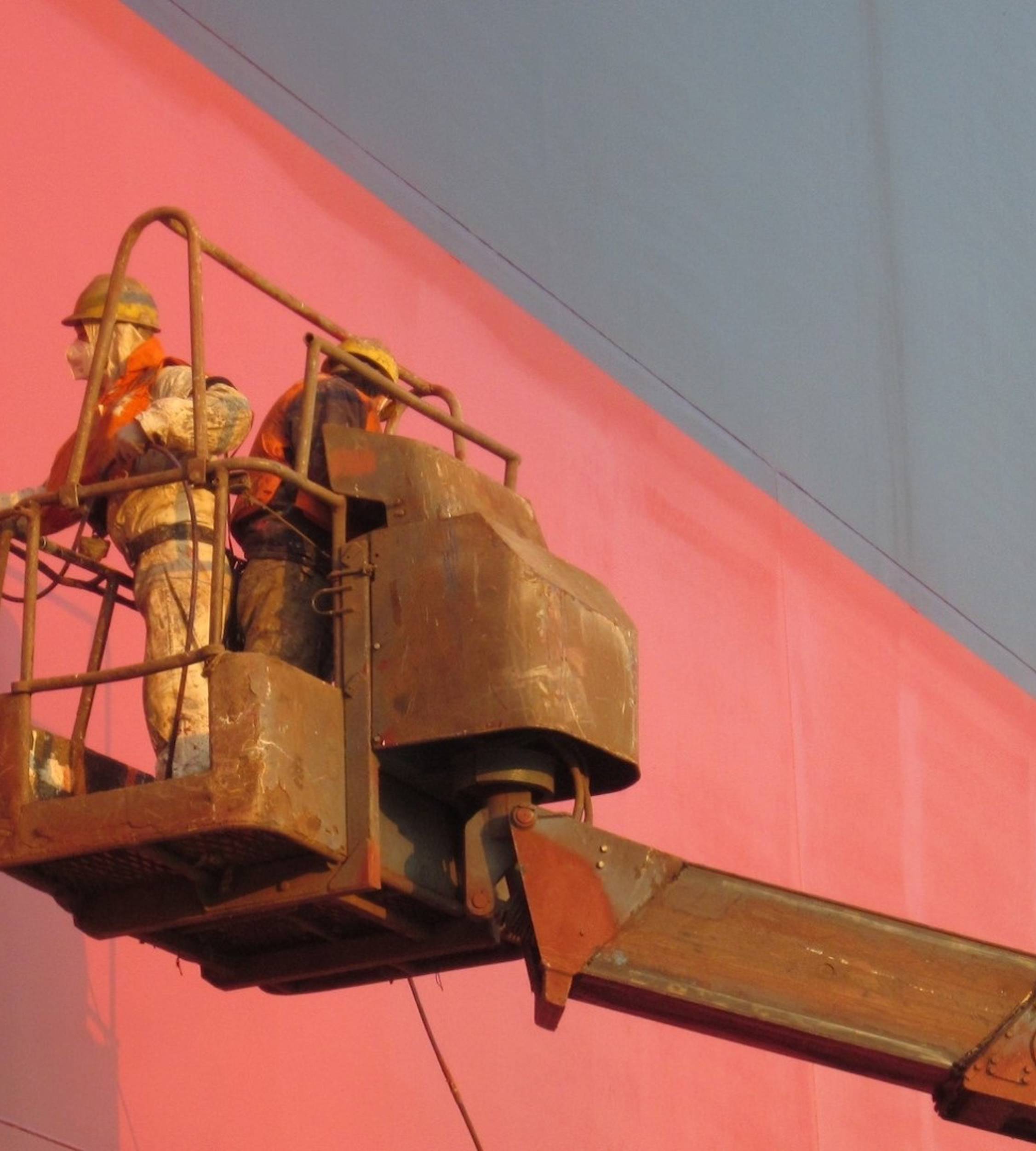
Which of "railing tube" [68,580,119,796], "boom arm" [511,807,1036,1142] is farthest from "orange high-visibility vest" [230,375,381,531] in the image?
"boom arm" [511,807,1036,1142]

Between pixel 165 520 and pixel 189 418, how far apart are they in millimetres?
336

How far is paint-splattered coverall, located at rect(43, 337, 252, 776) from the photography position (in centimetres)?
672

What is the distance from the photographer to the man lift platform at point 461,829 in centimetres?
619

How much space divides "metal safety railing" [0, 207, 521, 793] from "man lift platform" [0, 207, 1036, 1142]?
0.04ft

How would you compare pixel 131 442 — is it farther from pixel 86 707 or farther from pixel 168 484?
pixel 86 707

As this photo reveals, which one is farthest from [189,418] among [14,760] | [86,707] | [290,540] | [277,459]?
[14,760]

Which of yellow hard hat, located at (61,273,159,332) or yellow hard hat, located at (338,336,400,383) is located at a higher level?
yellow hard hat, located at (61,273,159,332)

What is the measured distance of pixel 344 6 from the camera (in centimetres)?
1173

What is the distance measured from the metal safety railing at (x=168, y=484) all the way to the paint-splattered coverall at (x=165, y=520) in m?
0.09

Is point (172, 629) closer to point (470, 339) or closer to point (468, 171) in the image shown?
point (470, 339)

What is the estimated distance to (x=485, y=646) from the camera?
20.8ft

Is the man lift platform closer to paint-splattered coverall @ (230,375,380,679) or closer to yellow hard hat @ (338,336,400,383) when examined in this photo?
paint-splattered coverall @ (230,375,380,679)

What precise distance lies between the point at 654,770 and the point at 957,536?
4.84m

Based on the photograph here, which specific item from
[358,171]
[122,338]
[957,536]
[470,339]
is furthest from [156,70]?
[957,536]
